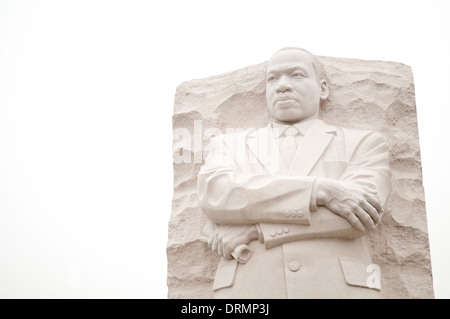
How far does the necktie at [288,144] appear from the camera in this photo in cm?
521

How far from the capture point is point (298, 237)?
4691mm

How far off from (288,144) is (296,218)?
0.86m

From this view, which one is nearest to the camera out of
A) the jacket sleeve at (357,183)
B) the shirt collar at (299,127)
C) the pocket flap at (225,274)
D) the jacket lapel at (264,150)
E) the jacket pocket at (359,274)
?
the jacket pocket at (359,274)

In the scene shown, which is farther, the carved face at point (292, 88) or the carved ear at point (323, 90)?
the carved ear at point (323, 90)

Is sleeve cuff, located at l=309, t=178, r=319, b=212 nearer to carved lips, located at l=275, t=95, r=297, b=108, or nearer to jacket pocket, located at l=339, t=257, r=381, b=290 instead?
jacket pocket, located at l=339, t=257, r=381, b=290

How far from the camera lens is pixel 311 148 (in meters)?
5.19

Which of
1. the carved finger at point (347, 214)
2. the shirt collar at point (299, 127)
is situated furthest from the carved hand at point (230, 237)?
the shirt collar at point (299, 127)

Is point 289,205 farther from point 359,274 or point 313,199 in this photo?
point 359,274

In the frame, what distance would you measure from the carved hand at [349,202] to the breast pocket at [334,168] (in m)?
0.31

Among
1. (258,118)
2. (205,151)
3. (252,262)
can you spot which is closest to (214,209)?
(252,262)

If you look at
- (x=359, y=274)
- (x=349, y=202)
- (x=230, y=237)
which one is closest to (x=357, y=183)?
(x=349, y=202)

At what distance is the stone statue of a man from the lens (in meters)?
4.62

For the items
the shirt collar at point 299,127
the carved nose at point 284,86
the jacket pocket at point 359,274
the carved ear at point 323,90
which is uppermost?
the carved ear at point 323,90

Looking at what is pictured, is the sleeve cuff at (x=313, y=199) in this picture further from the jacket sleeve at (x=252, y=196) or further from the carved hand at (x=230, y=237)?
the carved hand at (x=230, y=237)
